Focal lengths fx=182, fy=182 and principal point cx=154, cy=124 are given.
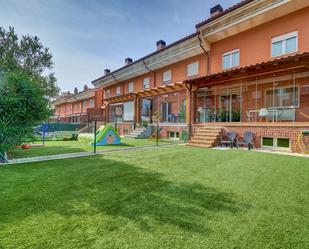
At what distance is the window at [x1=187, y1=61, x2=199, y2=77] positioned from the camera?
1491 cm

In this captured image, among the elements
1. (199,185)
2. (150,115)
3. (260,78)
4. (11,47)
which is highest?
(11,47)

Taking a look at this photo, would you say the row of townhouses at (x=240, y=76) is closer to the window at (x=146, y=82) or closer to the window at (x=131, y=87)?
the window at (x=146, y=82)

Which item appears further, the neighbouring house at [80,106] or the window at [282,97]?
the neighbouring house at [80,106]

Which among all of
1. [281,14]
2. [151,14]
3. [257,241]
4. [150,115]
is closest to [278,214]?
[257,241]

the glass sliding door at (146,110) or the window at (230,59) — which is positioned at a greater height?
the window at (230,59)

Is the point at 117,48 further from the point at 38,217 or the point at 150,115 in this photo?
the point at 38,217

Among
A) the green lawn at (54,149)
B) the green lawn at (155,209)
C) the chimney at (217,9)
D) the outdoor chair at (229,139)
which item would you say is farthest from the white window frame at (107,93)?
the green lawn at (155,209)

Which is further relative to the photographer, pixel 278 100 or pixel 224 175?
pixel 278 100

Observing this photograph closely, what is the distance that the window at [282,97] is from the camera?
34.5 feet

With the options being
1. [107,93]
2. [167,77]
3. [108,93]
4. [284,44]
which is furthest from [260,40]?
[107,93]

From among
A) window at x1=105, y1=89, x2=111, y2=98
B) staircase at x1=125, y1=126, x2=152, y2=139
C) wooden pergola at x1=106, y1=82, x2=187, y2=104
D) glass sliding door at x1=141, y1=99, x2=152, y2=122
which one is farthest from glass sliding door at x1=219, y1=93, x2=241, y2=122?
window at x1=105, y1=89, x2=111, y2=98

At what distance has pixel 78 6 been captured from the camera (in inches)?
400

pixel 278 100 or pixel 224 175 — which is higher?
pixel 278 100

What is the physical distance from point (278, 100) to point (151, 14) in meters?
9.86
